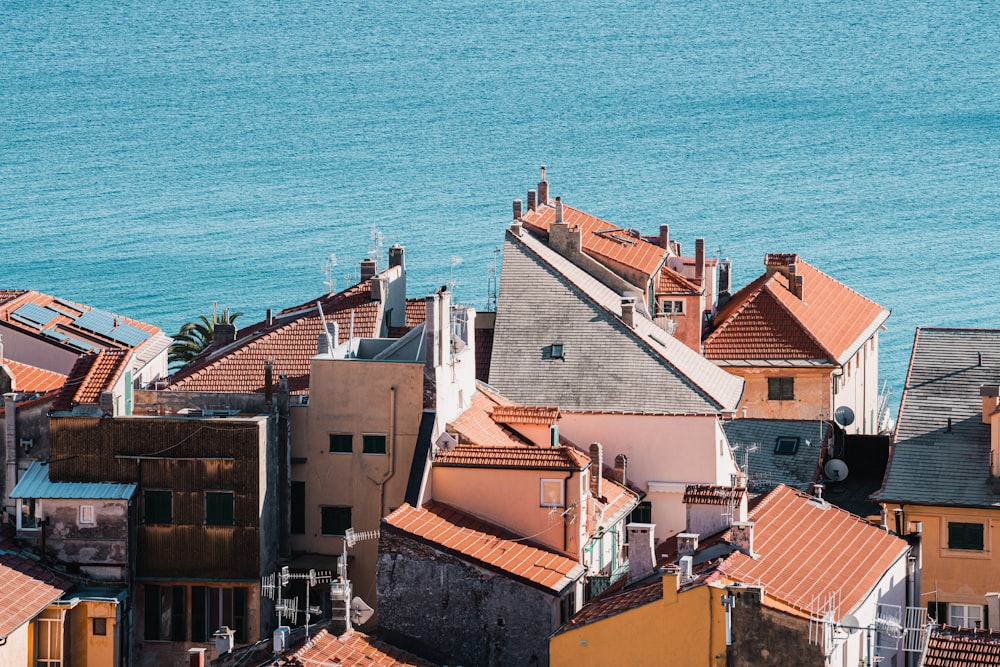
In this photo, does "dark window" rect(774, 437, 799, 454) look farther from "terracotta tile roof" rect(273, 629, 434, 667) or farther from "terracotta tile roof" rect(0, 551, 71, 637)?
"terracotta tile roof" rect(0, 551, 71, 637)

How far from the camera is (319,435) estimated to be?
4241 centimetres

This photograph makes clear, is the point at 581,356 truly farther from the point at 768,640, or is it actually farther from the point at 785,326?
the point at 768,640

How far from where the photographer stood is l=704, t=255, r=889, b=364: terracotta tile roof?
220 ft

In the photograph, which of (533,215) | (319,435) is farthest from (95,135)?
(319,435)

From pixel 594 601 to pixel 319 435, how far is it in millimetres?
10321

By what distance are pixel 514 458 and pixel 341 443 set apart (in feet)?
16.4

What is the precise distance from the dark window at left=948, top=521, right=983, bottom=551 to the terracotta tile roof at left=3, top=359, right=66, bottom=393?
2179 cm

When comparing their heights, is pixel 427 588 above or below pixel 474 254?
below

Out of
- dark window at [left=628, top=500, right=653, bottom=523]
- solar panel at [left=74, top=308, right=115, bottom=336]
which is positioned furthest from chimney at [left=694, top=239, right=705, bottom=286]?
dark window at [left=628, top=500, right=653, bottom=523]

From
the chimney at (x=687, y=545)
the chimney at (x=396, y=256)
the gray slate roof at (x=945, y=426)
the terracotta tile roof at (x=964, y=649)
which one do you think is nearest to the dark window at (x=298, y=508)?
the chimney at (x=687, y=545)

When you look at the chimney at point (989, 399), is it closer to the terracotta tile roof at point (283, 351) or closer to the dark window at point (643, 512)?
the dark window at point (643, 512)

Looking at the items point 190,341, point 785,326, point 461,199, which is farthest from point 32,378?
point 461,199

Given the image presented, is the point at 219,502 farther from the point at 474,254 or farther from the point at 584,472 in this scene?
the point at 474,254

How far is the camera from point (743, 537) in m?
33.9
